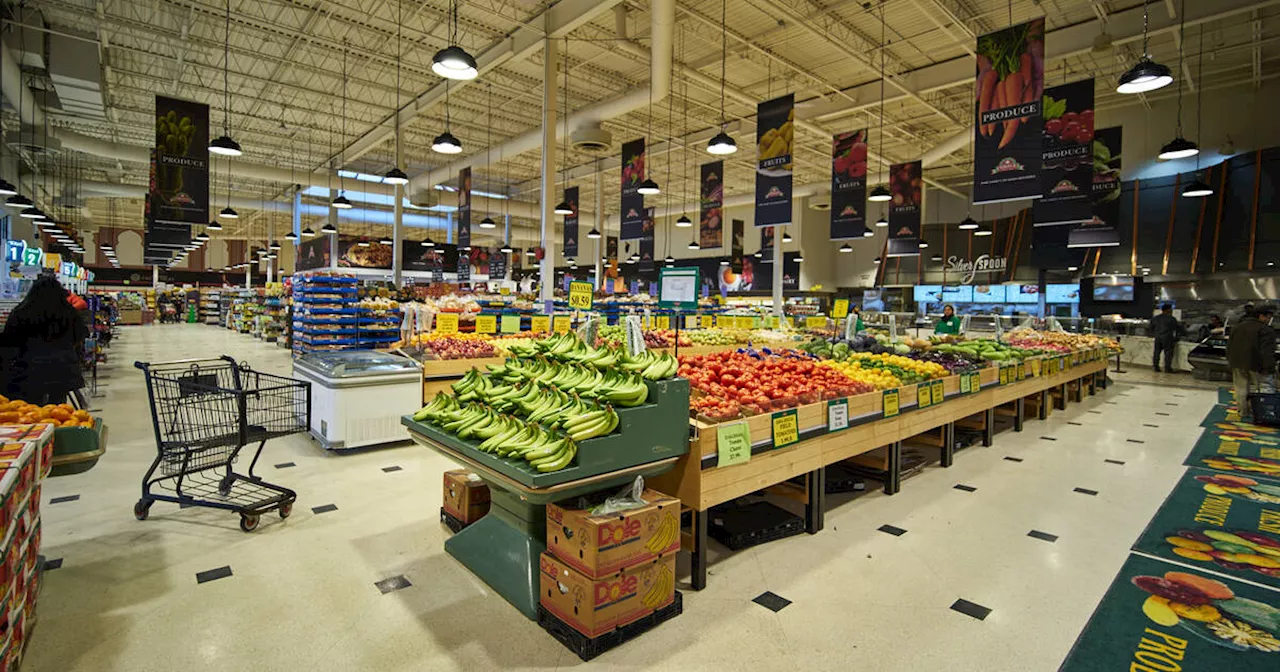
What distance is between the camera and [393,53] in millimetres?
11539

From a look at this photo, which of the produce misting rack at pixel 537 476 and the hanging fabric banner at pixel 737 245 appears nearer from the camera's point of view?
the produce misting rack at pixel 537 476

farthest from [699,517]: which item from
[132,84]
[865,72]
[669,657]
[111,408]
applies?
[132,84]

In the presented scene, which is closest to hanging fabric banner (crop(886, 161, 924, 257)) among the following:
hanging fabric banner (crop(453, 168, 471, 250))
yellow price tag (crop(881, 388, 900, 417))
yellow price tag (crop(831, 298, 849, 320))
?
yellow price tag (crop(831, 298, 849, 320))

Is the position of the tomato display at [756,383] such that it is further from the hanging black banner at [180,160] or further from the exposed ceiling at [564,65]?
the hanging black banner at [180,160]

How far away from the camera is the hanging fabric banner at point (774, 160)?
9.40m

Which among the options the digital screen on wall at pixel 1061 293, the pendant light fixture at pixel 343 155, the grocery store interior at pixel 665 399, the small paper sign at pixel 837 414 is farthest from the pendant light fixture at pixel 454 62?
the digital screen on wall at pixel 1061 293

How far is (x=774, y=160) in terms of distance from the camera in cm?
958

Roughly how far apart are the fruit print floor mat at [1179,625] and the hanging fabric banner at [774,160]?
7296 mm

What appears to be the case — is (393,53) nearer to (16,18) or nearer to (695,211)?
(16,18)

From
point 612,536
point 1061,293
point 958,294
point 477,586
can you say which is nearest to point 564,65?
point 477,586

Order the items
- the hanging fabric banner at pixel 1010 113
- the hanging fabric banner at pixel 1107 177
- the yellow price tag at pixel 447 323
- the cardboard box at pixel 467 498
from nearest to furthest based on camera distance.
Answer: the cardboard box at pixel 467 498 < the hanging fabric banner at pixel 1010 113 < the yellow price tag at pixel 447 323 < the hanging fabric banner at pixel 1107 177

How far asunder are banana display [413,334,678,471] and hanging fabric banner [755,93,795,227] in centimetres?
686

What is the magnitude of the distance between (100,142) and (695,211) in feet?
65.4

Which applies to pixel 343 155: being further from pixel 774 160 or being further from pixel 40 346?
pixel 40 346
